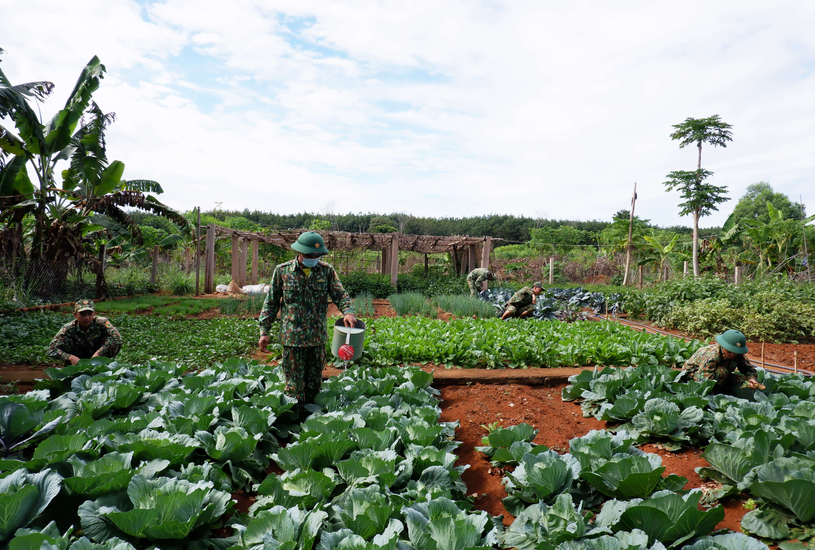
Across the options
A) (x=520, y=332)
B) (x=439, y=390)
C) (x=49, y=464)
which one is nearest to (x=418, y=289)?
(x=520, y=332)

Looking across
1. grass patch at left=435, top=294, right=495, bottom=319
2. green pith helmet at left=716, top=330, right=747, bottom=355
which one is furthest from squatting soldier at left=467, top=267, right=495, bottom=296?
green pith helmet at left=716, top=330, right=747, bottom=355

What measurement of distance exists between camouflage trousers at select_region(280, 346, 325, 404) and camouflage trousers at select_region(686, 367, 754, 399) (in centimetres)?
331

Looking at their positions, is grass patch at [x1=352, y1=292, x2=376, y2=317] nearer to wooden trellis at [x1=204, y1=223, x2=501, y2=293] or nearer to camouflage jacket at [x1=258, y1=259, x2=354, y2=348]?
→ wooden trellis at [x1=204, y1=223, x2=501, y2=293]

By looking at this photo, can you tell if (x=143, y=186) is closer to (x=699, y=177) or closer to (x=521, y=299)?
(x=521, y=299)

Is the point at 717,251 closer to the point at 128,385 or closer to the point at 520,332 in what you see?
the point at 520,332

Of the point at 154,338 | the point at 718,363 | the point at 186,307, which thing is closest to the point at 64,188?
the point at 186,307

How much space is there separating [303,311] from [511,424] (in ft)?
6.36

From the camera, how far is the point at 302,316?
3.60 m

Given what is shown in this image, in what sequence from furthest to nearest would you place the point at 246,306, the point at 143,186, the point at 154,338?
the point at 143,186 → the point at 246,306 → the point at 154,338

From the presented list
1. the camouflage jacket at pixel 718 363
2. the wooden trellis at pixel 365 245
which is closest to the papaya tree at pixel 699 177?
the wooden trellis at pixel 365 245

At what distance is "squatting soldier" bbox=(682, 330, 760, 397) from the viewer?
12.7 feet

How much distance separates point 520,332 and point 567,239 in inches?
878

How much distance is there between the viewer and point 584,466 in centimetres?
246

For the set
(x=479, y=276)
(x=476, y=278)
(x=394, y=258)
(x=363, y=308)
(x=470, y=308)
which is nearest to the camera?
(x=470, y=308)
